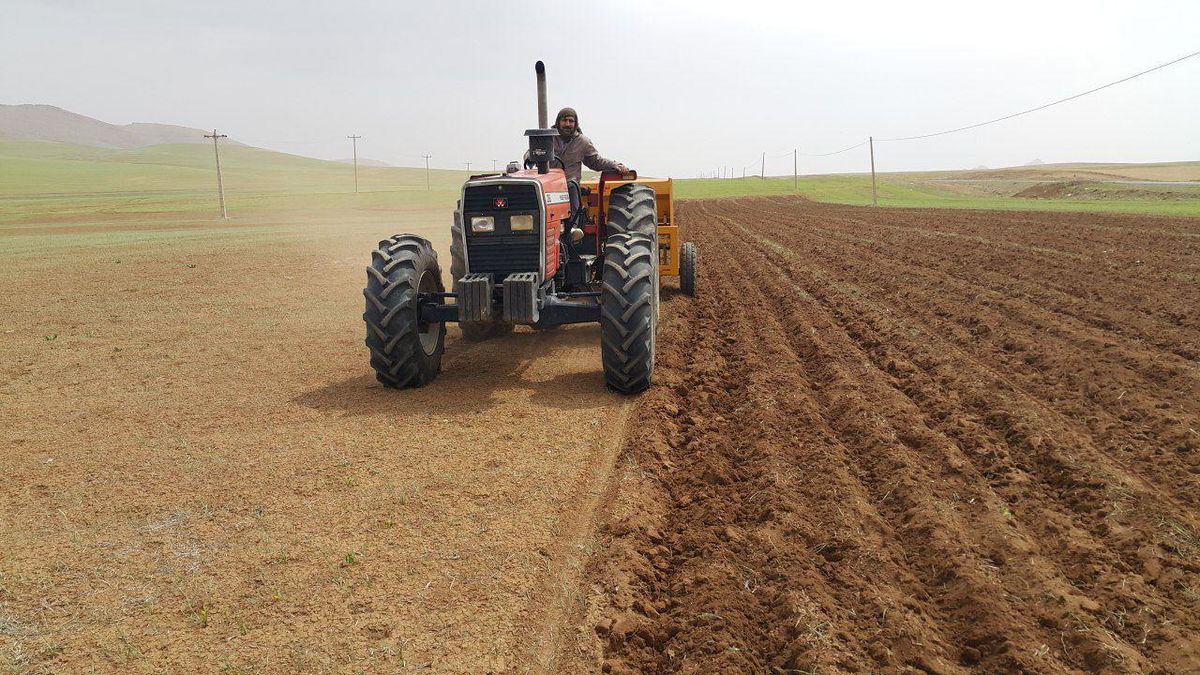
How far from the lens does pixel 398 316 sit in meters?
6.71

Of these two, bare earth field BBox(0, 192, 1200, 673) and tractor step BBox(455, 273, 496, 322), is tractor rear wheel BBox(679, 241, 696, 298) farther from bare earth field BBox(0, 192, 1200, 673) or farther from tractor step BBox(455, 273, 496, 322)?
tractor step BBox(455, 273, 496, 322)

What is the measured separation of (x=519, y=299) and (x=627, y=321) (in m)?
0.94

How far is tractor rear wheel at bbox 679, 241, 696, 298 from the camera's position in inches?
451

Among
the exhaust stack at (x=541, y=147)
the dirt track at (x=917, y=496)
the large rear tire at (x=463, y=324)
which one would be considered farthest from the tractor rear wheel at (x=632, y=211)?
the large rear tire at (x=463, y=324)

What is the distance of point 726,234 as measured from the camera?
23.0 m

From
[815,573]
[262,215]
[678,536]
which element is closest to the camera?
[815,573]

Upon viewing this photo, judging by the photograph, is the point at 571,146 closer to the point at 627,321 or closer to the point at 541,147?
the point at 541,147

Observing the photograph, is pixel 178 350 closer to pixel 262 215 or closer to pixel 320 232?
pixel 320 232

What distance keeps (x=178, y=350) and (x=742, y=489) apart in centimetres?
756

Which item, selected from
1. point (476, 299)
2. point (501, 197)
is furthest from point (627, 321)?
point (501, 197)

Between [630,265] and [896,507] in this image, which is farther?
[630,265]

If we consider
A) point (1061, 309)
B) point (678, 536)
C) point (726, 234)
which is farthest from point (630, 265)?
point (726, 234)

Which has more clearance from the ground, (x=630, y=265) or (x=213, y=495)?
(x=630, y=265)

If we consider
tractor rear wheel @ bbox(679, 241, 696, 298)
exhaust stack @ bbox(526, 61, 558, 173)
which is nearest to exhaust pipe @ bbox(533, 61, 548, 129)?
exhaust stack @ bbox(526, 61, 558, 173)
